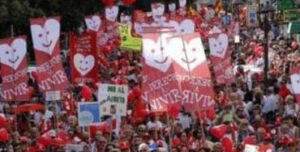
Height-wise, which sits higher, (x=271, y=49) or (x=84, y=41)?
(x=84, y=41)

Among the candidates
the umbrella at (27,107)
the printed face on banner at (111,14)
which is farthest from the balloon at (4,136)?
the printed face on banner at (111,14)

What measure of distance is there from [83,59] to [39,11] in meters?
15.8

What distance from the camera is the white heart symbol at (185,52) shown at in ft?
60.0

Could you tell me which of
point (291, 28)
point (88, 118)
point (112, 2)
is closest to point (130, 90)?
point (88, 118)

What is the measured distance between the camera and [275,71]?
29125 millimetres

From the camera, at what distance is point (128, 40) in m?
32.2

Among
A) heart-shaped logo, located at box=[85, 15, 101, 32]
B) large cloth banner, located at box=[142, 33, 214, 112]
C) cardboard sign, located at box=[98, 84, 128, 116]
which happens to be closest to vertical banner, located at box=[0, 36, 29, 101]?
cardboard sign, located at box=[98, 84, 128, 116]

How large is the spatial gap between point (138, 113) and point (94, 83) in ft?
6.77

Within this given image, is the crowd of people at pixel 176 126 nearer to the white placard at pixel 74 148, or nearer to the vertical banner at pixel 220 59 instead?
the white placard at pixel 74 148

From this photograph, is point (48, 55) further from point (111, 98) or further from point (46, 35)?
point (111, 98)

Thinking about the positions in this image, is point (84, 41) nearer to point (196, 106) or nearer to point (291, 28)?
point (196, 106)

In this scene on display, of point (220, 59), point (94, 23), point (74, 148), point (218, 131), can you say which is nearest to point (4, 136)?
point (74, 148)

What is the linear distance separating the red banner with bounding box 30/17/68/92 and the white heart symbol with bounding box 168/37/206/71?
10.3 ft

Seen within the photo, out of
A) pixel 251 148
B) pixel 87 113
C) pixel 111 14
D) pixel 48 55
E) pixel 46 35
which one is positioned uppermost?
pixel 46 35
